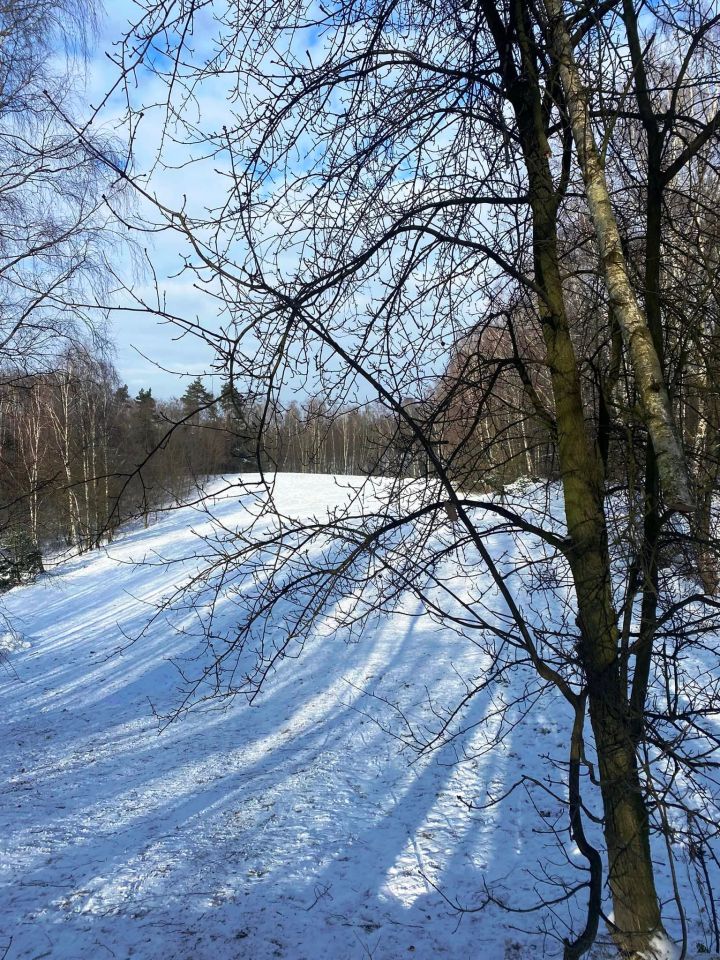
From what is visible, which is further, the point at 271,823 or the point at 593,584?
the point at 271,823

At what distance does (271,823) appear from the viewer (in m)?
6.99

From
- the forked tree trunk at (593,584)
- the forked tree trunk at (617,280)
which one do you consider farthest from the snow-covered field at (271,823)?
the forked tree trunk at (617,280)

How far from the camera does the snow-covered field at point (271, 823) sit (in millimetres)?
5199

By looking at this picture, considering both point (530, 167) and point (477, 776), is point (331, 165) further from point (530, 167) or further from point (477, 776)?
point (477, 776)

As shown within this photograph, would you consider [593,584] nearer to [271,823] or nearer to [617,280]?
[617,280]

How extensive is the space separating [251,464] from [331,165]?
1435 mm

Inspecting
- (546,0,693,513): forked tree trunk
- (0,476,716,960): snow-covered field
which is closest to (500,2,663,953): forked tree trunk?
(546,0,693,513): forked tree trunk

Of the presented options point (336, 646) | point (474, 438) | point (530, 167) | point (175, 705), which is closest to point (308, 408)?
point (474, 438)

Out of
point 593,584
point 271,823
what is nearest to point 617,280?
point 593,584

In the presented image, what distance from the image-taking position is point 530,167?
2646 millimetres

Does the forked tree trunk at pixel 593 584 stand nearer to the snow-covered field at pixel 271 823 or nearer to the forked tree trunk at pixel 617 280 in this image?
the forked tree trunk at pixel 617 280

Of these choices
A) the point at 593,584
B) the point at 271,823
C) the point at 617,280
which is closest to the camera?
the point at 617,280

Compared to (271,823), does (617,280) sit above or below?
above

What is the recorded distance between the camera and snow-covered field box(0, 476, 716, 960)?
5199 millimetres
